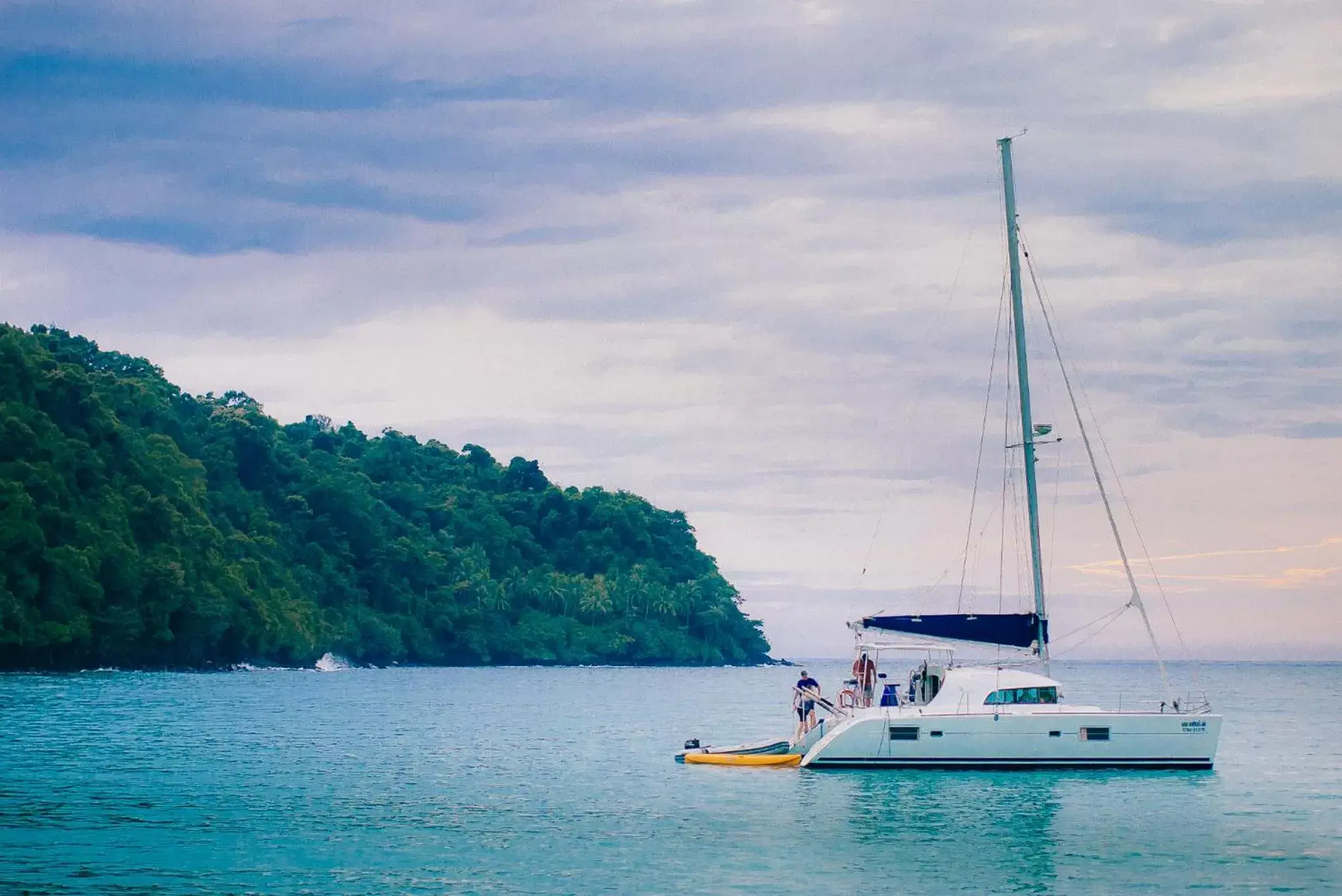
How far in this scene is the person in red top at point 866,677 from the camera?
40.9 metres

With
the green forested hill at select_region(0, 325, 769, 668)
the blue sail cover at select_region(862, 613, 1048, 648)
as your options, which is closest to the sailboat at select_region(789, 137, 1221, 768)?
the blue sail cover at select_region(862, 613, 1048, 648)

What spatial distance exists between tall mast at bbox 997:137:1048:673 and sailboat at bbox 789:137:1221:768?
0.02 m

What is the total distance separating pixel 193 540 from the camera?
429ft

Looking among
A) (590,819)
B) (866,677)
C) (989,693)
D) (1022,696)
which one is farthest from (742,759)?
(590,819)

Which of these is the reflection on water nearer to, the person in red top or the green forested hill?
the person in red top

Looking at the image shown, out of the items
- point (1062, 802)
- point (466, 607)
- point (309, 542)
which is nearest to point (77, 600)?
point (309, 542)

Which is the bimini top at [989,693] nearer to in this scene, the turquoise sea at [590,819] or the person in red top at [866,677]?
the turquoise sea at [590,819]

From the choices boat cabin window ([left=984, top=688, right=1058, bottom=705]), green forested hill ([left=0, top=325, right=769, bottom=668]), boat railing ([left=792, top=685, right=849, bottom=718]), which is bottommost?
boat railing ([left=792, top=685, right=849, bottom=718])

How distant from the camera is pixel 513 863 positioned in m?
27.2

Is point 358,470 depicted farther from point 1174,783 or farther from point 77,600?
point 1174,783

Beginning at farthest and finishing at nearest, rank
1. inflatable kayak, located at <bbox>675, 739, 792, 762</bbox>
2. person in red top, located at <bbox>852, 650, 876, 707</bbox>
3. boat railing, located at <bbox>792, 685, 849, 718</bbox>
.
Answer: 1. inflatable kayak, located at <bbox>675, 739, 792, 762</bbox>
2. boat railing, located at <bbox>792, 685, 849, 718</bbox>
3. person in red top, located at <bbox>852, 650, 876, 707</bbox>

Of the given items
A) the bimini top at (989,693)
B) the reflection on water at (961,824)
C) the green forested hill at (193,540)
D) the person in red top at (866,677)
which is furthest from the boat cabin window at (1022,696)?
the green forested hill at (193,540)

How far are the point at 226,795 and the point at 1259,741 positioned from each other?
144ft

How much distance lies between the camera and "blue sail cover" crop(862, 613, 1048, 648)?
39.4 metres
